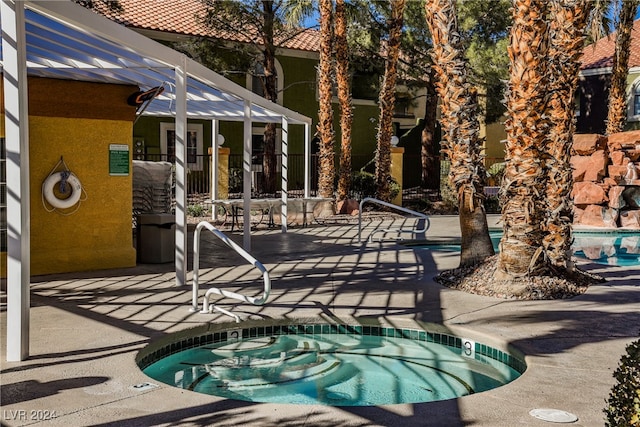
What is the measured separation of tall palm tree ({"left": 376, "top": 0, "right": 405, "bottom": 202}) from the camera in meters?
19.5

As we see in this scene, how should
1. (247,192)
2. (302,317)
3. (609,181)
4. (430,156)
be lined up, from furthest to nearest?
1. (430,156)
2. (609,181)
3. (247,192)
4. (302,317)

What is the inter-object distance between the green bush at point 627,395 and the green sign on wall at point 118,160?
8242 millimetres

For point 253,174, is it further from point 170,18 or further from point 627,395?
point 627,395

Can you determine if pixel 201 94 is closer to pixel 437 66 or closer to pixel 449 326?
pixel 437 66

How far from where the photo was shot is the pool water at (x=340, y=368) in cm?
553

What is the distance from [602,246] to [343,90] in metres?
8.43

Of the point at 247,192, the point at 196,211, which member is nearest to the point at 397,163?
the point at 196,211

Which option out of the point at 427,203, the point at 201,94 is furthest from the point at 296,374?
the point at 427,203

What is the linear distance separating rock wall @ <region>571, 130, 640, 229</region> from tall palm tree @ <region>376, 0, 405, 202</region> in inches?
207

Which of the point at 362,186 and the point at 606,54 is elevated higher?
A: the point at 606,54

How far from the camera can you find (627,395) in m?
3.18

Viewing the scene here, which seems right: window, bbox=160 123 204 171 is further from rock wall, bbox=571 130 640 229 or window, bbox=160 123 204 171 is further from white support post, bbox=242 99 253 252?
white support post, bbox=242 99 253 252

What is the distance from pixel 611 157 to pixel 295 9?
34.6ft

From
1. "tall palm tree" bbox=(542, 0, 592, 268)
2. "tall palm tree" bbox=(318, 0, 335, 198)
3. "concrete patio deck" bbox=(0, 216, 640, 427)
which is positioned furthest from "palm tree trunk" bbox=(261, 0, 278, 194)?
"tall palm tree" bbox=(542, 0, 592, 268)
